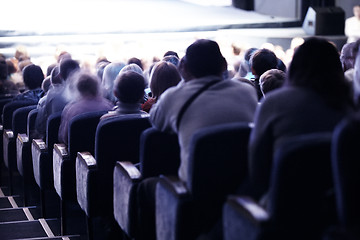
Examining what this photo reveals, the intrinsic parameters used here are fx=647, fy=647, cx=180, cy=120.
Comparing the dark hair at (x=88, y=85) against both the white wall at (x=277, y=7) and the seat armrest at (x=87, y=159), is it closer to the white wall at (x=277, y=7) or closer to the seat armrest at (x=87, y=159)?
the seat armrest at (x=87, y=159)

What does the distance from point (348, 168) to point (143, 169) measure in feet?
4.70

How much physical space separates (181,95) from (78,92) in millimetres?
1506

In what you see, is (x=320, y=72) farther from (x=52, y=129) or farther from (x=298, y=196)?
(x=52, y=129)

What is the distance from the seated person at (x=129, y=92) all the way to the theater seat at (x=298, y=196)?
161cm

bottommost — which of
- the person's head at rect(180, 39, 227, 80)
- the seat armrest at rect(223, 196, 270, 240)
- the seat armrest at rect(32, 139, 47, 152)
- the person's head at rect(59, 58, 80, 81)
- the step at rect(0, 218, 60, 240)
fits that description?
the step at rect(0, 218, 60, 240)

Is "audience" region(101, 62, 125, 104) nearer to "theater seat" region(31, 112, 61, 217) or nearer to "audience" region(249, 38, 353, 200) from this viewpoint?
"theater seat" region(31, 112, 61, 217)

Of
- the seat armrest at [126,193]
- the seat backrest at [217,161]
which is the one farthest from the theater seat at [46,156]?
the seat backrest at [217,161]

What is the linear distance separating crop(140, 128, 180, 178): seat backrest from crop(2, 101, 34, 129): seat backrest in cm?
261

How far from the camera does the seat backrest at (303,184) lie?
1887mm

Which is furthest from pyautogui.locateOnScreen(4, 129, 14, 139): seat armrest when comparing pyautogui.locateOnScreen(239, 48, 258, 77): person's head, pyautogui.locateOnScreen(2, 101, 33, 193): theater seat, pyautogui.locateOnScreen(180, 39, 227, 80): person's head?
pyautogui.locateOnScreen(180, 39, 227, 80): person's head

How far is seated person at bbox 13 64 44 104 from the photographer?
5.25 metres

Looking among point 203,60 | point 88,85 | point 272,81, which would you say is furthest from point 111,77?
point 203,60

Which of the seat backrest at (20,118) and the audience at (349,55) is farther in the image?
the seat backrest at (20,118)

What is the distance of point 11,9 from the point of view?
12.0 meters
